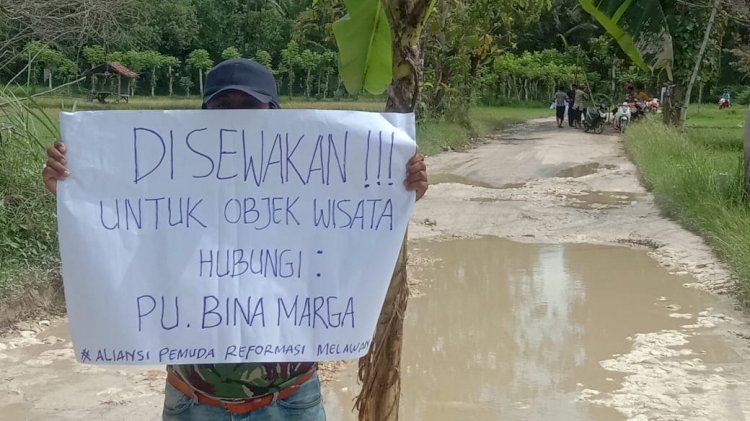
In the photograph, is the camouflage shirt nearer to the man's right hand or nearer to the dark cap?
the man's right hand

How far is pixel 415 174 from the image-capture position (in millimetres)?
2119

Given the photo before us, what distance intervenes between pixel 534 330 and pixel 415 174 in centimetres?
405

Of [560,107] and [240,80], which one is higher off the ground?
[240,80]

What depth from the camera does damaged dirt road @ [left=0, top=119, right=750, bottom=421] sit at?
14.6ft

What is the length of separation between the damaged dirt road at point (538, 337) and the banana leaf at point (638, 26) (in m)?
2.31

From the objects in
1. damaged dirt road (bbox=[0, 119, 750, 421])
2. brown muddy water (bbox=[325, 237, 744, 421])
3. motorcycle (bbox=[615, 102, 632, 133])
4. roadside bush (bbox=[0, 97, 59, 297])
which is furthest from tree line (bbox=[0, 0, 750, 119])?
roadside bush (bbox=[0, 97, 59, 297])

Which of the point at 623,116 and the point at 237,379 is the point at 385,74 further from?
the point at 623,116

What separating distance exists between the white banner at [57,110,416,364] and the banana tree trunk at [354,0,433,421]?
197 mm

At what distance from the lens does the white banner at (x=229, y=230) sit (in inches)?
80.0

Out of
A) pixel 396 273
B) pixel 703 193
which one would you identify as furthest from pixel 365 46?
pixel 703 193

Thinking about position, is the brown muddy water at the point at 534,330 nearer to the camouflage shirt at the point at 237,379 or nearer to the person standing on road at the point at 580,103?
the camouflage shirt at the point at 237,379

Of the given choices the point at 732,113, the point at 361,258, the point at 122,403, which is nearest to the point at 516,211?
the point at 122,403

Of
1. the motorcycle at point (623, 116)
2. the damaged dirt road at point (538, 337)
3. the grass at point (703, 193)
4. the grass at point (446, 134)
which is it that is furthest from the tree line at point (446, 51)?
the damaged dirt road at point (538, 337)

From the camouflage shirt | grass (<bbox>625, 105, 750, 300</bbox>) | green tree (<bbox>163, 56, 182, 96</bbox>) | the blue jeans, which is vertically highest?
the camouflage shirt
